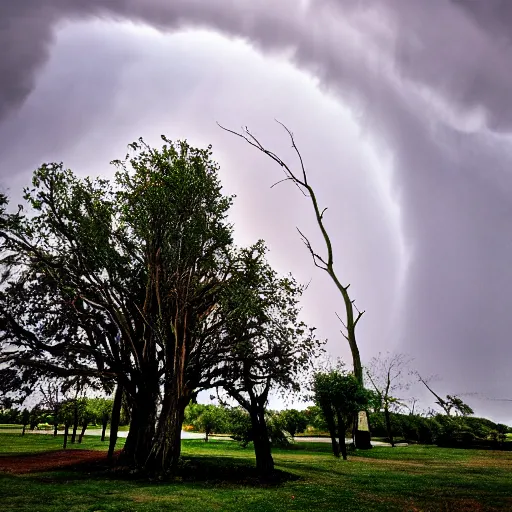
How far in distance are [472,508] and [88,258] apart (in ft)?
66.7

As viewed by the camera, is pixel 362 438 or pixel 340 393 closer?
pixel 340 393

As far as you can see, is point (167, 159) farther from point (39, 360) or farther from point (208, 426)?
point (208, 426)

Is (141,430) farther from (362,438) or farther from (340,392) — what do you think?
(362,438)

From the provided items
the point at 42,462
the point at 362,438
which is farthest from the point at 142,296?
the point at 362,438

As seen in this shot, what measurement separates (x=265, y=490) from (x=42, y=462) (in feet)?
49.1

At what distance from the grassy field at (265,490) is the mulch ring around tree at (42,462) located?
1752 mm

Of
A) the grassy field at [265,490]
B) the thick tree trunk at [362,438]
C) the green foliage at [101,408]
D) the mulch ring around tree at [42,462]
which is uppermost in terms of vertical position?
the green foliage at [101,408]

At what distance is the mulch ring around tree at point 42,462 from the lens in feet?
65.6

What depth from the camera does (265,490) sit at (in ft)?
50.8

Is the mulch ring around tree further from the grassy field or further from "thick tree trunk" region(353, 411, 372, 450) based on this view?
"thick tree trunk" region(353, 411, 372, 450)

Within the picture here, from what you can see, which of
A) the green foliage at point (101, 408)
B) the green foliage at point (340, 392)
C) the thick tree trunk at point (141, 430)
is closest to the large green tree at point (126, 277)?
the thick tree trunk at point (141, 430)

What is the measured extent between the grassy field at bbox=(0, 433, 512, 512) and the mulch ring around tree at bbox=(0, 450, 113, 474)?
175 cm

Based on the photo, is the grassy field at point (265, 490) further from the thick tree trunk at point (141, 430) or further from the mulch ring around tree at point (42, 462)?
the thick tree trunk at point (141, 430)

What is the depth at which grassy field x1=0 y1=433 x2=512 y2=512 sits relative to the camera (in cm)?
1201
